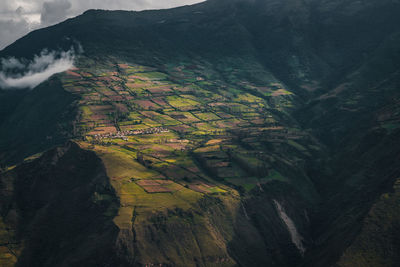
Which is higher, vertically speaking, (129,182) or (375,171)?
(129,182)

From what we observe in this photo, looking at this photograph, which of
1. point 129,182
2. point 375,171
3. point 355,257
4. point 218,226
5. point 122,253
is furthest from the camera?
point 375,171

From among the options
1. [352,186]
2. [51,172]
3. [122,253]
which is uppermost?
[51,172]

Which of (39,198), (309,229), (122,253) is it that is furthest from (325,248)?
(39,198)

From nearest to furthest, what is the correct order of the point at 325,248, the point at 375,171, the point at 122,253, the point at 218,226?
1. the point at 122,253
2. the point at 325,248
3. the point at 218,226
4. the point at 375,171

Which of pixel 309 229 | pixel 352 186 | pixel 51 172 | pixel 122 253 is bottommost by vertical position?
pixel 309 229

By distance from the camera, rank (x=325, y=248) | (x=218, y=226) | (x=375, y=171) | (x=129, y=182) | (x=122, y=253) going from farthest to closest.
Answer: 1. (x=375, y=171)
2. (x=129, y=182)
3. (x=218, y=226)
4. (x=325, y=248)
5. (x=122, y=253)

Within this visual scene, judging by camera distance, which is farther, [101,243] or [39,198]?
[39,198]

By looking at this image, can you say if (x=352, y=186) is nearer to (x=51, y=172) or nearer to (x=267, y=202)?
(x=267, y=202)

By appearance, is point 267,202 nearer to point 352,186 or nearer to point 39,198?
point 352,186

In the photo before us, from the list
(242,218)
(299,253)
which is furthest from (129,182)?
(299,253)
